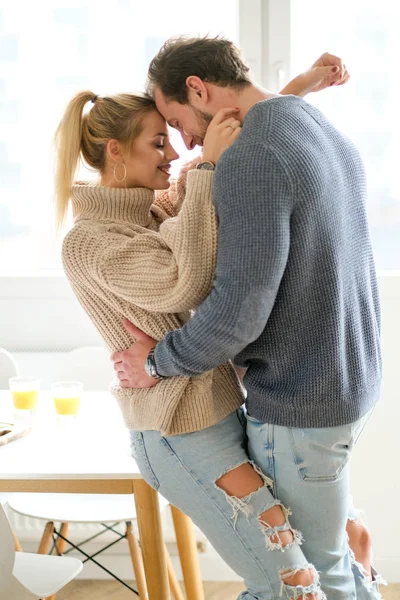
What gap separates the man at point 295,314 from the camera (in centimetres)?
128

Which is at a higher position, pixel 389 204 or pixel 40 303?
pixel 389 204

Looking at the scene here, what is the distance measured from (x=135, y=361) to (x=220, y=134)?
17.5 inches

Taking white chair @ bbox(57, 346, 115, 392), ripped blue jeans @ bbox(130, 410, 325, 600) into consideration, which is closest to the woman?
ripped blue jeans @ bbox(130, 410, 325, 600)

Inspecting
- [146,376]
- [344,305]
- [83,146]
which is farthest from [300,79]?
[146,376]

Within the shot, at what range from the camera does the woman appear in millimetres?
1402

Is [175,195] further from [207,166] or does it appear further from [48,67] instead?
[48,67]

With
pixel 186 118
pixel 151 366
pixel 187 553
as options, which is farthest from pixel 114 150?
pixel 187 553

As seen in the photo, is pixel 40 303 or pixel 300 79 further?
pixel 40 303

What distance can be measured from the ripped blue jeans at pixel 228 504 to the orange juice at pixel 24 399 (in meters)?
0.73

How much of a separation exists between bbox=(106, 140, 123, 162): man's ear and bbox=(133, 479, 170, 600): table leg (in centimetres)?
72

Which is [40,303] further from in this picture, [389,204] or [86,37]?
Answer: [389,204]

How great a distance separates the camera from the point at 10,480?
181 cm

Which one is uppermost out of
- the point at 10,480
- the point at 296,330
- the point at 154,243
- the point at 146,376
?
the point at 154,243

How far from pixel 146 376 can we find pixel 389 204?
5.28 feet
